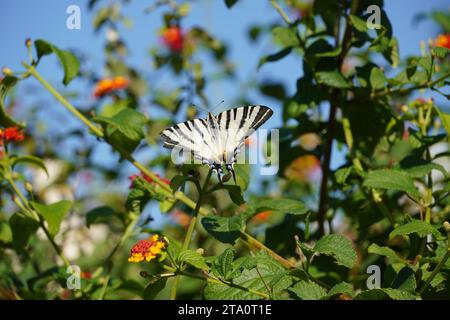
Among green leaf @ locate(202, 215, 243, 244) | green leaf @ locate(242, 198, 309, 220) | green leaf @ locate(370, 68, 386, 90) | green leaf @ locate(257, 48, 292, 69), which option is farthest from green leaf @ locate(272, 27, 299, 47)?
green leaf @ locate(202, 215, 243, 244)

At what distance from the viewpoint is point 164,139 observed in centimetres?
155

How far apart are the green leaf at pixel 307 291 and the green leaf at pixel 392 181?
1.31ft

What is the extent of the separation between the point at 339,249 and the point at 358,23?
2.68 ft

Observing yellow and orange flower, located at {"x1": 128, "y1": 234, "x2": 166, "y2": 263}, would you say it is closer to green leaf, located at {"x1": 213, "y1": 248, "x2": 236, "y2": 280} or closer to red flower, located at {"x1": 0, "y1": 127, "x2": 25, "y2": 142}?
green leaf, located at {"x1": 213, "y1": 248, "x2": 236, "y2": 280}

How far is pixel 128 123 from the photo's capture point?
1.82m

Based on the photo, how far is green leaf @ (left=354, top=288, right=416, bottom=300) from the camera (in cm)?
123

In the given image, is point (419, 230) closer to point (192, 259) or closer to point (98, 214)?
point (192, 259)

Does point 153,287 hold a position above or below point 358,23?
Answer: below

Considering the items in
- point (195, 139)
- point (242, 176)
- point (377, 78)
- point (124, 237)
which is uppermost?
point (377, 78)

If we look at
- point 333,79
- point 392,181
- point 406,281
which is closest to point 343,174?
point 392,181

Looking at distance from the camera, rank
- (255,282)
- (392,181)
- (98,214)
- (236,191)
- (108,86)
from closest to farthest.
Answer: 1. (255,282)
2. (236,191)
3. (392,181)
4. (98,214)
5. (108,86)

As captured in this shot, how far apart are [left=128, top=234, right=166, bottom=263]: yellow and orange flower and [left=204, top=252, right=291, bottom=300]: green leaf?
191 millimetres
